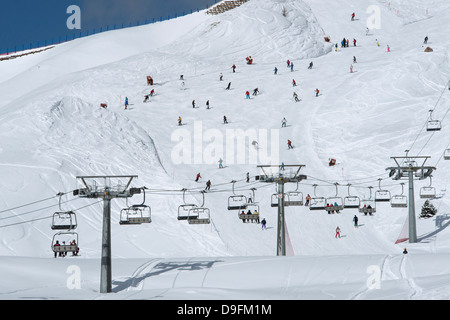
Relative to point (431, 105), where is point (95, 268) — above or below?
below

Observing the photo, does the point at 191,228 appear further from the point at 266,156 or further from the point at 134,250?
the point at 266,156

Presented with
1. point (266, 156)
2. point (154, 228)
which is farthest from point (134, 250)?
point (266, 156)

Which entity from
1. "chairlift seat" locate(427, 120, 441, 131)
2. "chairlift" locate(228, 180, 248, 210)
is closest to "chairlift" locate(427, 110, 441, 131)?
"chairlift seat" locate(427, 120, 441, 131)

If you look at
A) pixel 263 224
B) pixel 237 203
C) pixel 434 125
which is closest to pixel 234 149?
pixel 237 203

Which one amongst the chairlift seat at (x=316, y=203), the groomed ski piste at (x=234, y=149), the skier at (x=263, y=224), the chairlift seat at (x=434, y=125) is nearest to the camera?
the groomed ski piste at (x=234, y=149)

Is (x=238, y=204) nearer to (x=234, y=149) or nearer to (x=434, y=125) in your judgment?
(x=234, y=149)

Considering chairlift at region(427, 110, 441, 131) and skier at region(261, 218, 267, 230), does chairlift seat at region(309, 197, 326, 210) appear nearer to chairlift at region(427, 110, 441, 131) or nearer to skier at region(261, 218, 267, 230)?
skier at region(261, 218, 267, 230)

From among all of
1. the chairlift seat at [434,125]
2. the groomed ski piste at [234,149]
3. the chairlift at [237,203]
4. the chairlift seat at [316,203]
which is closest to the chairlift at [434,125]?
the chairlift seat at [434,125]

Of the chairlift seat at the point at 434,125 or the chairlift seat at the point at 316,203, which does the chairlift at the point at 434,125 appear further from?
the chairlift seat at the point at 316,203

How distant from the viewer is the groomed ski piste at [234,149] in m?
27.2

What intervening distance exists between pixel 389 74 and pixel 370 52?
1247 cm

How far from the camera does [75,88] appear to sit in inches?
2884

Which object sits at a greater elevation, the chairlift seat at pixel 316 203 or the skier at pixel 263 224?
the chairlift seat at pixel 316 203

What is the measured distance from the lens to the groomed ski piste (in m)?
27.2
